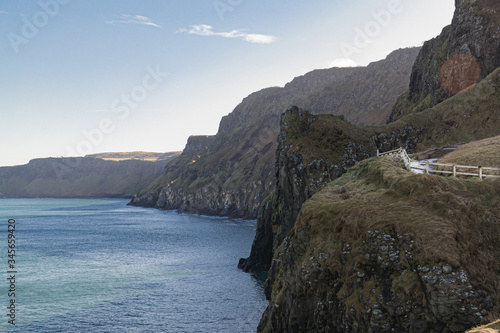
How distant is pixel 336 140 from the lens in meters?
61.0

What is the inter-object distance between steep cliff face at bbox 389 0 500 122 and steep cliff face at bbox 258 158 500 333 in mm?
66442

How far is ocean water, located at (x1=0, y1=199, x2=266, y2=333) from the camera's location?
42188 mm

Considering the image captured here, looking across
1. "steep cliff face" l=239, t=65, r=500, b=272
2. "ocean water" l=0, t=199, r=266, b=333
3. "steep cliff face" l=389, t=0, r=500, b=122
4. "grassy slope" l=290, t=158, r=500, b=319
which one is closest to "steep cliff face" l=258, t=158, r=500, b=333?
"grassy slope" l=290, t=158, r=500, b=319

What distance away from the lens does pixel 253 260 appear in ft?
227

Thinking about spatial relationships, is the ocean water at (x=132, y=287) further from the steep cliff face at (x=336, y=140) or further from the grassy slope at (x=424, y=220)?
the grassy slope at (x=424, y=220)

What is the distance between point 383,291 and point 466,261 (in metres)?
4.06

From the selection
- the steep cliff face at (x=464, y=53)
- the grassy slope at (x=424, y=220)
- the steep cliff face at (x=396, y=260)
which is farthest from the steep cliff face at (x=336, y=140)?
the steep cliff face at (x=396, y=260)

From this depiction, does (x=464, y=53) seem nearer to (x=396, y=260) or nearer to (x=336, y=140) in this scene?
(x=336, y=140)

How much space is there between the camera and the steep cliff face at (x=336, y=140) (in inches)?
2224

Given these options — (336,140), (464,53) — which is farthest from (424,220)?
(464,53)

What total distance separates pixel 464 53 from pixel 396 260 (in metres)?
77.6

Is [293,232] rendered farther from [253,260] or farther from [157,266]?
[157,266]

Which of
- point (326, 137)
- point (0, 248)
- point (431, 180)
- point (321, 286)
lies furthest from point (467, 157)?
point (0, 248)

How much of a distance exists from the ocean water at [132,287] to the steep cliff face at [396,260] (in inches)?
741
